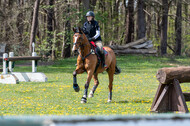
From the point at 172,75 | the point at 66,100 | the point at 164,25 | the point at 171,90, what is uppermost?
the point at 164,25

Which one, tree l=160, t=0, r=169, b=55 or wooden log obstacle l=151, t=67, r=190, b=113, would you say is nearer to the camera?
wooden log obstacle l=151, t=67, r=190, b=113

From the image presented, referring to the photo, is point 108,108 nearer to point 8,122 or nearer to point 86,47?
point 86,47

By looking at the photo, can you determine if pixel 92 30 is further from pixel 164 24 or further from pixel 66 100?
pixel 164 24

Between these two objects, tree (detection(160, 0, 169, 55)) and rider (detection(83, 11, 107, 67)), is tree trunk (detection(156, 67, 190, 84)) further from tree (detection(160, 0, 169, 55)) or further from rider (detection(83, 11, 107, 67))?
tree (detection(160, 0, 169, 55))

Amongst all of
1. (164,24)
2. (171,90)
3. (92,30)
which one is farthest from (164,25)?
(171,90)

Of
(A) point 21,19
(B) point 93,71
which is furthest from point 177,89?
(A) point 21,19

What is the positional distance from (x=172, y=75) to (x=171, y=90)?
0.48 metres

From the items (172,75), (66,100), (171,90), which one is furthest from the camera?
(66,100)

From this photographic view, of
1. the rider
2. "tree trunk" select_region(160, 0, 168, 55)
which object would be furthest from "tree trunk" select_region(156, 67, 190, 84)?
"tree trunk" select_region(160, 0, 168, 55)

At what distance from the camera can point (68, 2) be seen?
3459cm

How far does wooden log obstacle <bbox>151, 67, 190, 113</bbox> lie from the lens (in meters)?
8.43

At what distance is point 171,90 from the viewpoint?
8.74 m

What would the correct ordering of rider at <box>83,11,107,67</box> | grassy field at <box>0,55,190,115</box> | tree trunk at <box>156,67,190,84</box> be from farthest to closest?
rider at <box>83,11,107,67</box> → grassy field at <box>0,55,190,115</box> → tree trunk at <box>156,67,190,84</box>

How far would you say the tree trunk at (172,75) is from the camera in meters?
8.41
